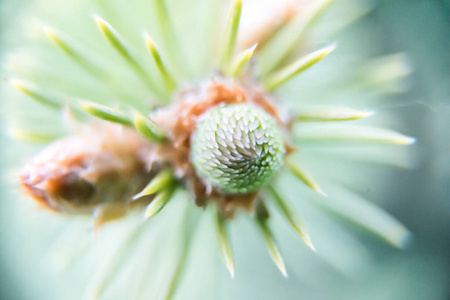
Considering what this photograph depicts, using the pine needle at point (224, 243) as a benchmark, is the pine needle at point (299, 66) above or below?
above

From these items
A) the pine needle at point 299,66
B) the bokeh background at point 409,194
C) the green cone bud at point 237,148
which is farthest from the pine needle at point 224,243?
the bokeh background at point 409,194

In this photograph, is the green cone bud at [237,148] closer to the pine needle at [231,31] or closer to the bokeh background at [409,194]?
the pine needle at [231,31]

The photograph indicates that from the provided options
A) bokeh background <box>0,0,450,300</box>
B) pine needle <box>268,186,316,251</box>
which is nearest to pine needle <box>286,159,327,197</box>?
pine needle <box>268,186,316,251</box>

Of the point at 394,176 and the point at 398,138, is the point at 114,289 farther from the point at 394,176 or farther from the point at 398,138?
the point at 394,176

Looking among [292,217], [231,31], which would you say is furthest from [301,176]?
[231,31]

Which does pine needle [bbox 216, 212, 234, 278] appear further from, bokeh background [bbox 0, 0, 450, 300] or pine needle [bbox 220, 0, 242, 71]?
bokeh background [bbox 0, 0, 450, 300]

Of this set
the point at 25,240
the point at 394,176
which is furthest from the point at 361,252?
the point at 25,240
